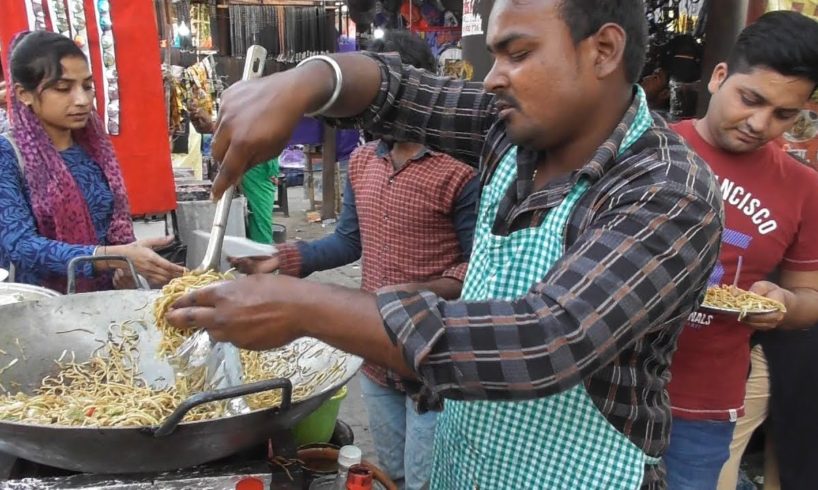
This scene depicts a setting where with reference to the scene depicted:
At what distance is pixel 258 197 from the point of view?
5.21 meters

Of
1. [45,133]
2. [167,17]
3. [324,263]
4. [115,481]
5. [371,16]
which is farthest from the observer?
[371,16]

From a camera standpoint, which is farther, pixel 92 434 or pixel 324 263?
pixel 324 263

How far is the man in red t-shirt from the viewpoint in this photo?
2.18 meters

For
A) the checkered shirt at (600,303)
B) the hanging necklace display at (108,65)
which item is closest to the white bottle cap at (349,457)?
the checkered shirt at (600,303)

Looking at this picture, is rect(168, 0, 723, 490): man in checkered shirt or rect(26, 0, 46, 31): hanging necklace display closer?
rect(168, 0, 723, 490): man in checkered shirt

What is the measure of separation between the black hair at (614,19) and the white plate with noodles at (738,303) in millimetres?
1110

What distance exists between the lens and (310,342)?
6.42ft

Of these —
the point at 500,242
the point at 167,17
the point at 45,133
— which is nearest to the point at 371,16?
the point at 167,17

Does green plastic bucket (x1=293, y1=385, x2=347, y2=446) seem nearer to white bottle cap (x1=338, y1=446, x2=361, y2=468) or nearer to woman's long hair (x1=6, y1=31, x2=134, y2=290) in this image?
white bottle cap (x1=338, y1=446, x2=361, y2=468)

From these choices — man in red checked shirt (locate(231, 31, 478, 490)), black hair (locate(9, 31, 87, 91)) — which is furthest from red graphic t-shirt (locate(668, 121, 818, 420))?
black hair (locate(9, 31, 87, 91))

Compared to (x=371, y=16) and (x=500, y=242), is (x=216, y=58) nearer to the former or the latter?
(x=371, y=16)

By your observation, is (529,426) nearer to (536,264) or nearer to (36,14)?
(536,264)

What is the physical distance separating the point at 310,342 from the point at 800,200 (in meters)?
1.68

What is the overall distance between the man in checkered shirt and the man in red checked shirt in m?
0.93
